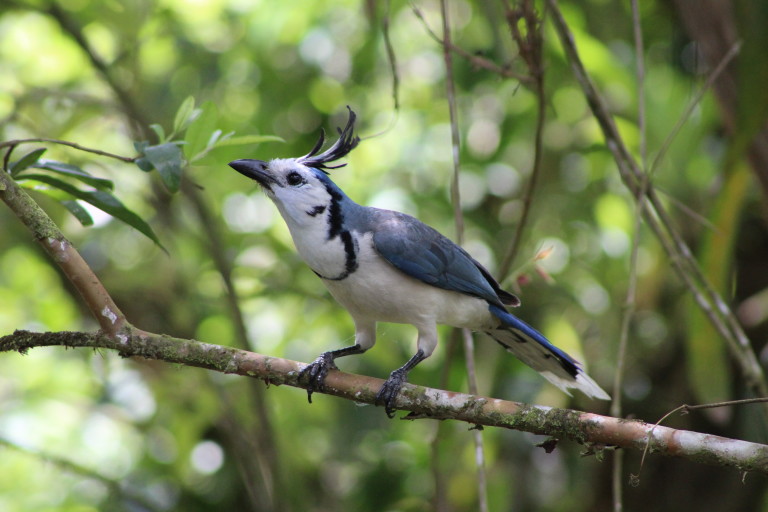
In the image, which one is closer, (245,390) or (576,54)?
(576,54)

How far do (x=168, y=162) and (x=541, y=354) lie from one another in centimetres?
179

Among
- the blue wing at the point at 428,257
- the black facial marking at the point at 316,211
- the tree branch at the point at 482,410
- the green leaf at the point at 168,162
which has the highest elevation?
the black facial marking at the point at 316,211

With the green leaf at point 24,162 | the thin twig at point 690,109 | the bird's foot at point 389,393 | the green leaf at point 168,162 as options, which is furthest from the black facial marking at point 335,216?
the thin twig at point 690,109

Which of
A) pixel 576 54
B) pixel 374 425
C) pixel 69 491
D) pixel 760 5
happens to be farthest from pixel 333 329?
pixel 760 5

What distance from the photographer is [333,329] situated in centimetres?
481

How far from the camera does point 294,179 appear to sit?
10.5ft

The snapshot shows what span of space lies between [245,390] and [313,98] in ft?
6.13

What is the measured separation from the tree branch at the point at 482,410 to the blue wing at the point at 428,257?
72 centimetres

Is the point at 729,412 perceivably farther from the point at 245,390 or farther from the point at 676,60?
the point at 245,390

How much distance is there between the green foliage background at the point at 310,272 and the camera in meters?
4.60

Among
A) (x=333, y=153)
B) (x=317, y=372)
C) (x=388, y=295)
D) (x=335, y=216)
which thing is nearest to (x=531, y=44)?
(x=333, y=153)

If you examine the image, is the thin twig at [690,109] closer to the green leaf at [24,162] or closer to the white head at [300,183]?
the white head at [300,183]

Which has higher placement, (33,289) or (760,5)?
(33,289)

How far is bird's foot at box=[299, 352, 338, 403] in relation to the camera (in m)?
2.65
